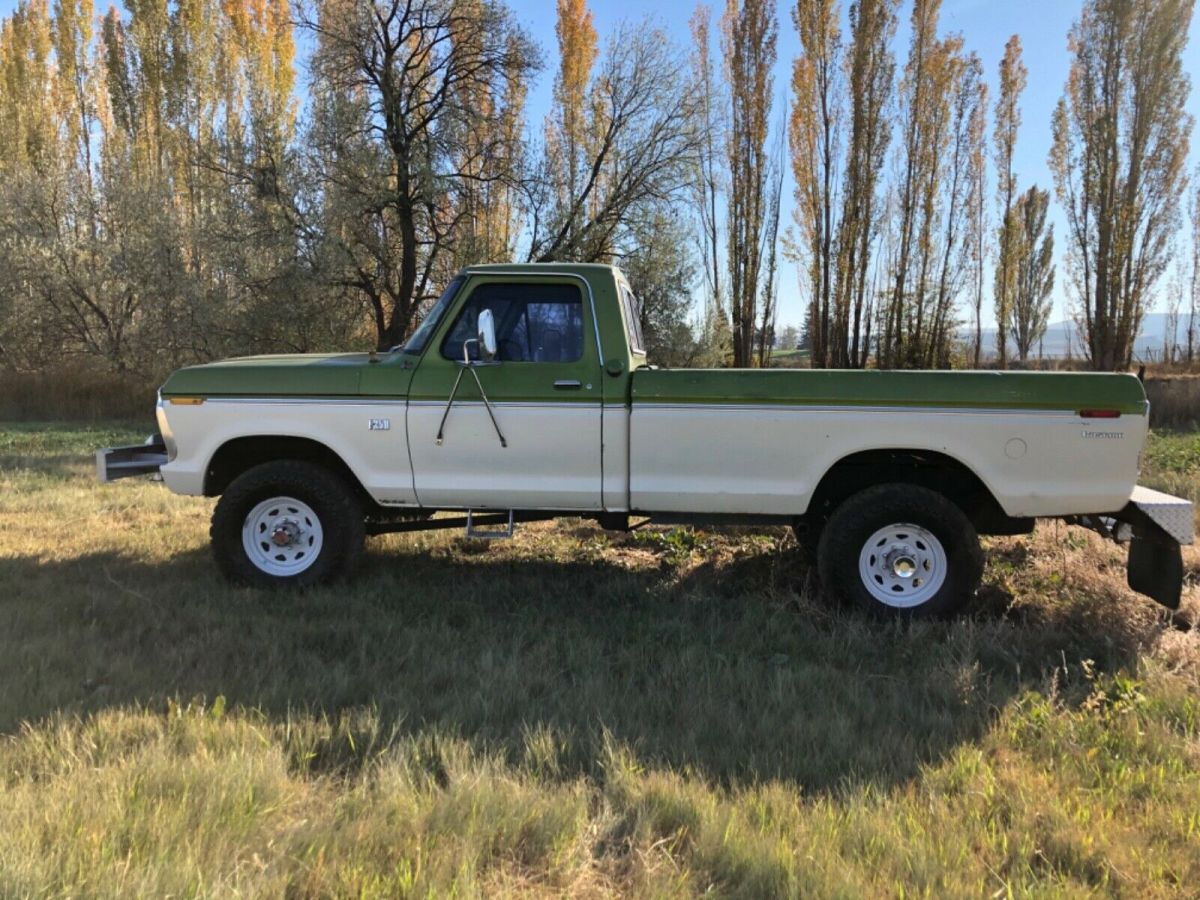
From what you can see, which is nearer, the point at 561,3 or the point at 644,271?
the point at 644,271

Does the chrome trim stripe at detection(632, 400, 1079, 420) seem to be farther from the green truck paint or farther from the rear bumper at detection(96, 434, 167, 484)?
the rear bumper at detection(96, 434, 167, 484)

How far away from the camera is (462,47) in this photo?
1770 cm

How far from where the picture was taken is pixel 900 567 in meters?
4.66

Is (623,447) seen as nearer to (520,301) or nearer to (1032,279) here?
(520,301)

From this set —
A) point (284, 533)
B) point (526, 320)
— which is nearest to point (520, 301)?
point (526, 320)

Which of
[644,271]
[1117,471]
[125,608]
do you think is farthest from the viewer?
[644,271]

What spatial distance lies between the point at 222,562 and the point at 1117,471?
221 inches

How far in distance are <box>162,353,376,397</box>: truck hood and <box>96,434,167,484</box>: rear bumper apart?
55 centimetres

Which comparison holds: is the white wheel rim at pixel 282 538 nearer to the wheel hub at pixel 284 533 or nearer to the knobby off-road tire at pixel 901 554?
the wheel hub at pixel 284 533

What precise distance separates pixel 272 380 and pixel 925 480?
14.2ft

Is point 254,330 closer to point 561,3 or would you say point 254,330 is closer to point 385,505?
point 561,3

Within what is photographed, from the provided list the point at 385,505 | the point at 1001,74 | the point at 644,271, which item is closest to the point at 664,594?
the point at 385,505

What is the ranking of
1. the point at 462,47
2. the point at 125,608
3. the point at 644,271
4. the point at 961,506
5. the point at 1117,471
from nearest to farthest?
the point at 1117,471 → the point at 125,608 → the point at 961,506 → the point at 462,47 → the point at 644,271

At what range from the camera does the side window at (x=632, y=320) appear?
5236 mm
